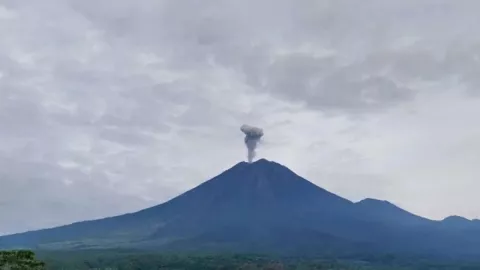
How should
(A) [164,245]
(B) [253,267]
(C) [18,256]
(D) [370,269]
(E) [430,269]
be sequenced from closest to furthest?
1. (C) [18,256]
2. (B) [253,267]
3. (D) [370,269]
4. (E) [430,269]
5. (A) [164,245]

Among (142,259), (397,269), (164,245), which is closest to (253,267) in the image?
(142,259)

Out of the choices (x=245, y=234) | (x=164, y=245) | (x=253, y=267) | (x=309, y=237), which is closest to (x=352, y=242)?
(x=309, y=237)

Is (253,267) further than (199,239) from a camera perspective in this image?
No

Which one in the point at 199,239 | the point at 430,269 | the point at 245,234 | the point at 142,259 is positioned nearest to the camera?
→ the point at 142,259

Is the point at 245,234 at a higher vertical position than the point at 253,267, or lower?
higher

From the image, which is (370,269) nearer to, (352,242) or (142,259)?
(142,259)

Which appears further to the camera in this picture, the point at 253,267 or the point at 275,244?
the point at 275,244

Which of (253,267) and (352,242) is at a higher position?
(352,242)

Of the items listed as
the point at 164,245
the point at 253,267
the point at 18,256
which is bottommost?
the point at 18,256

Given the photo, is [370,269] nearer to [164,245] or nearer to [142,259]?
[142,259]
